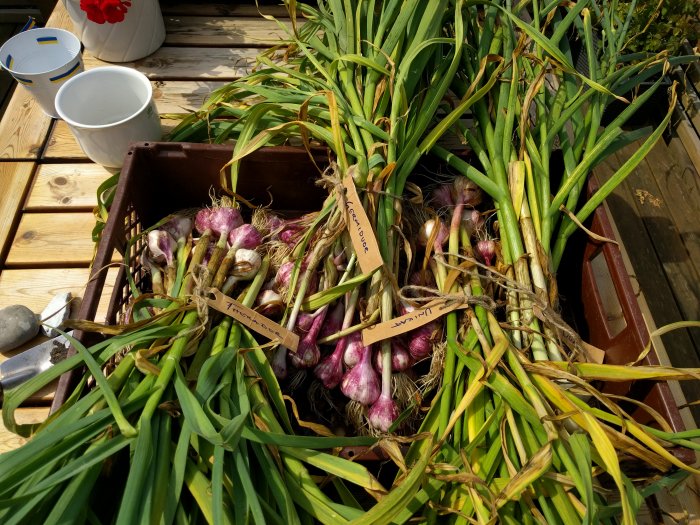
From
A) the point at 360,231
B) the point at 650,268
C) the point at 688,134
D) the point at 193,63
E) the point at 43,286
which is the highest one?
the point at 360,231

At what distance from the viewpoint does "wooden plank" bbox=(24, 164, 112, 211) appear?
1176 millimetres

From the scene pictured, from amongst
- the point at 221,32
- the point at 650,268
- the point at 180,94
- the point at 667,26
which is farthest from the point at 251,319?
the point at 667,26

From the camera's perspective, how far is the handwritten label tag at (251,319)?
29.9 inches

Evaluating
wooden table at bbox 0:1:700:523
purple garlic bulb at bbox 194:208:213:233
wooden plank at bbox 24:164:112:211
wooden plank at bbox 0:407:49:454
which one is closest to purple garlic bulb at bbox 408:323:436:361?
purple garlic bulb at bbox 194:208:213:233

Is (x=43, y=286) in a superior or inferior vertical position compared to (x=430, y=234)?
inferior

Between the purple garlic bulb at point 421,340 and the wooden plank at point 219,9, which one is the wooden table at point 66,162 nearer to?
the wooden plank at point 219,9

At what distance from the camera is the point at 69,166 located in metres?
1.24

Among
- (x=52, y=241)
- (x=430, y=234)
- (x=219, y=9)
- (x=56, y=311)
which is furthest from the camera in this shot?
(x=219, y=9)

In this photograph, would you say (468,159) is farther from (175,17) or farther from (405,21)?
(175,17)

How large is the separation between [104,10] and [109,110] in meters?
0.30

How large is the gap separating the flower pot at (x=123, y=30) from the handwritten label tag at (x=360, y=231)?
36.4 inches

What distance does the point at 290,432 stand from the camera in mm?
716

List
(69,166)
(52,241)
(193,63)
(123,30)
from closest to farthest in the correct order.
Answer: (52,241) < (69,166) < (123,30) < (193,63)

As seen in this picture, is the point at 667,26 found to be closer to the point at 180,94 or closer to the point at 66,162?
the point at 180,94
